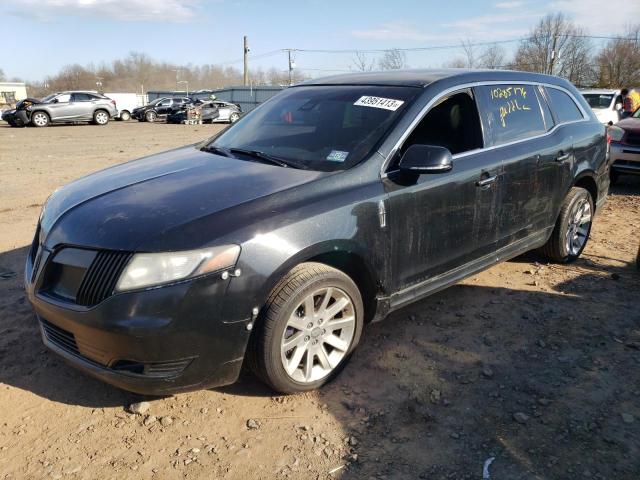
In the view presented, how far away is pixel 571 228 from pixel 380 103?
2.59 metres

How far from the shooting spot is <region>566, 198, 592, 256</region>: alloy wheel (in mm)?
4918

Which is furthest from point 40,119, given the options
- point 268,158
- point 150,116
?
point 268,158

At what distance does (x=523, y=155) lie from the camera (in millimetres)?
4023

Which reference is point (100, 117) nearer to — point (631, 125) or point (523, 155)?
point (631, 125)

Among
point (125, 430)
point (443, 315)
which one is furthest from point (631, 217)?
point (125, 430)

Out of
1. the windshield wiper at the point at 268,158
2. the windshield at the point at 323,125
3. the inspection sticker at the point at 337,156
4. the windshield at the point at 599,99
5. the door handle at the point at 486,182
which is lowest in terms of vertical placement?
the door handle at the point at 486,182

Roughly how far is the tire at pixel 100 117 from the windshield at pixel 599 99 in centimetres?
2148

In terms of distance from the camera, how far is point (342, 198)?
2.94m

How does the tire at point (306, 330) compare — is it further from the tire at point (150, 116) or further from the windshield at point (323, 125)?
the tire at point (150, 116)

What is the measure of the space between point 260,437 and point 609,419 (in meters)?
1.85

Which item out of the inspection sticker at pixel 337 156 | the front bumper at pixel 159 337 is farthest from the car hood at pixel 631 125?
the front bumper at pixel 159 337

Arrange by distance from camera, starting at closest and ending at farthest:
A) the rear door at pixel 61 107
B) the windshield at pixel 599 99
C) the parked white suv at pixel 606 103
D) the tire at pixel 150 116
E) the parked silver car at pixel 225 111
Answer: the parked white suv at pixel 606 103 → the windshield at pixel 599 99 → the rear door at pixel 61 107 → the parked silver car at pixel 225 111 → the tire at pixel 150 116

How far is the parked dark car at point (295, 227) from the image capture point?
8.09 ft

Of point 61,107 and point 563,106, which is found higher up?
point 563,106
